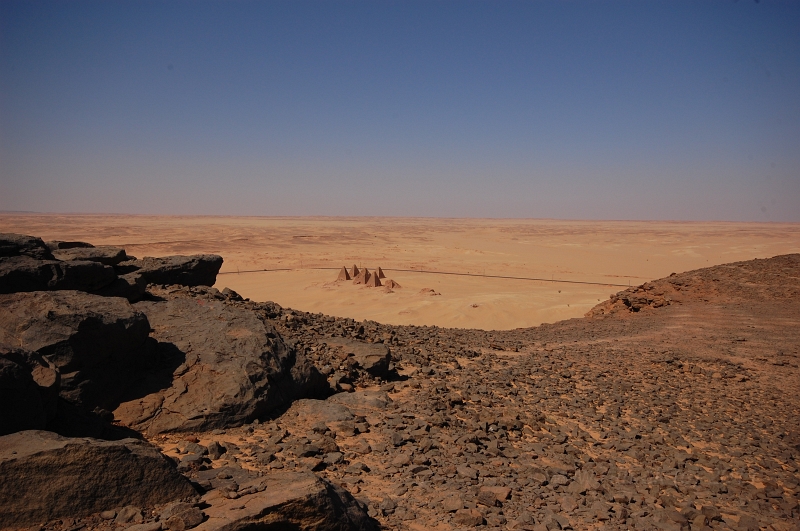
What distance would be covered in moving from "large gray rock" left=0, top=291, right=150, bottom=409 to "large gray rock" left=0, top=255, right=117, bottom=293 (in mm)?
1000

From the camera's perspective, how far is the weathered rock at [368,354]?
25.6 ft

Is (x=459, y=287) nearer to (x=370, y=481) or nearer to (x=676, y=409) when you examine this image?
(x=676, y=409)

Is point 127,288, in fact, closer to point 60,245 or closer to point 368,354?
point 60,245

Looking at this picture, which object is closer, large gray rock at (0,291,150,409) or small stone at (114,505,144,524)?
small stone at (114,505,144,524)

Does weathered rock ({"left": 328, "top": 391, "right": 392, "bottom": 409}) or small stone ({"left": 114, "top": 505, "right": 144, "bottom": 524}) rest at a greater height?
small stone ({"left": 114, "top": 505, "right": 144, "bottom": 524})

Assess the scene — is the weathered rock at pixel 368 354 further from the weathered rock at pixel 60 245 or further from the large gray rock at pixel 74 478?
the weathered rock at pixel 60 245

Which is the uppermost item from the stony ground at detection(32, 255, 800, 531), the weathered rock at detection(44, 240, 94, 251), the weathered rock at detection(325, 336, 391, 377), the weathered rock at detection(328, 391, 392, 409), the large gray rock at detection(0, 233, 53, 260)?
the large gray rock at detection(0, 233, 53, 260)

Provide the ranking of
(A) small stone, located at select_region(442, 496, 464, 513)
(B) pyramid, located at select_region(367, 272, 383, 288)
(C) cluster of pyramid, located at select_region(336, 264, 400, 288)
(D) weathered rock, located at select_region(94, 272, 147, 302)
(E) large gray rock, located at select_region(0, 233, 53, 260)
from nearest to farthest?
1. (A) small stone, located at select_region(442, 496, 464, 513)
2. (E) large gray rock, located at select_region(0, 233, 53, 260)
3. (D) weathered rock, located at select_region(94, 272, 147, 302)
4. (B) pyramid, located at select_region(367, 272, 383, 288)
5. (C) cluster of pyramid, located at select_region(336, 264, 400, 288)

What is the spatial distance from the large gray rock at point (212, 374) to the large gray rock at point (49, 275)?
815mm

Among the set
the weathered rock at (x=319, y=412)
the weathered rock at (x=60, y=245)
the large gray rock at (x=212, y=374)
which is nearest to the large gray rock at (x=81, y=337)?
the large gray rock at (x=212, y=374)

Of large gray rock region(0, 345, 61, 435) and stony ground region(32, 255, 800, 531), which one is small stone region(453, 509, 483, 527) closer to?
stony ground region(32, 255, 800, 531)

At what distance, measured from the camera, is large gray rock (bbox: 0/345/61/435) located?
3586 mm

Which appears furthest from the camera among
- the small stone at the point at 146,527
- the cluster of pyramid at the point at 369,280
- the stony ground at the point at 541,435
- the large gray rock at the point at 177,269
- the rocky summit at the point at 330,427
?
the cluster of pyramid at the point at 369,280

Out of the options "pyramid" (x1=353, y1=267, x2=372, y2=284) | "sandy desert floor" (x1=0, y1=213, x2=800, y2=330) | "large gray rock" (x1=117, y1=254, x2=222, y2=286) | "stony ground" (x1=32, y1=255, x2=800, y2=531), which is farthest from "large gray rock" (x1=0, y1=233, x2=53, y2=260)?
"pyramid" (x1=353, y1=267, x2=372, y2=284)
